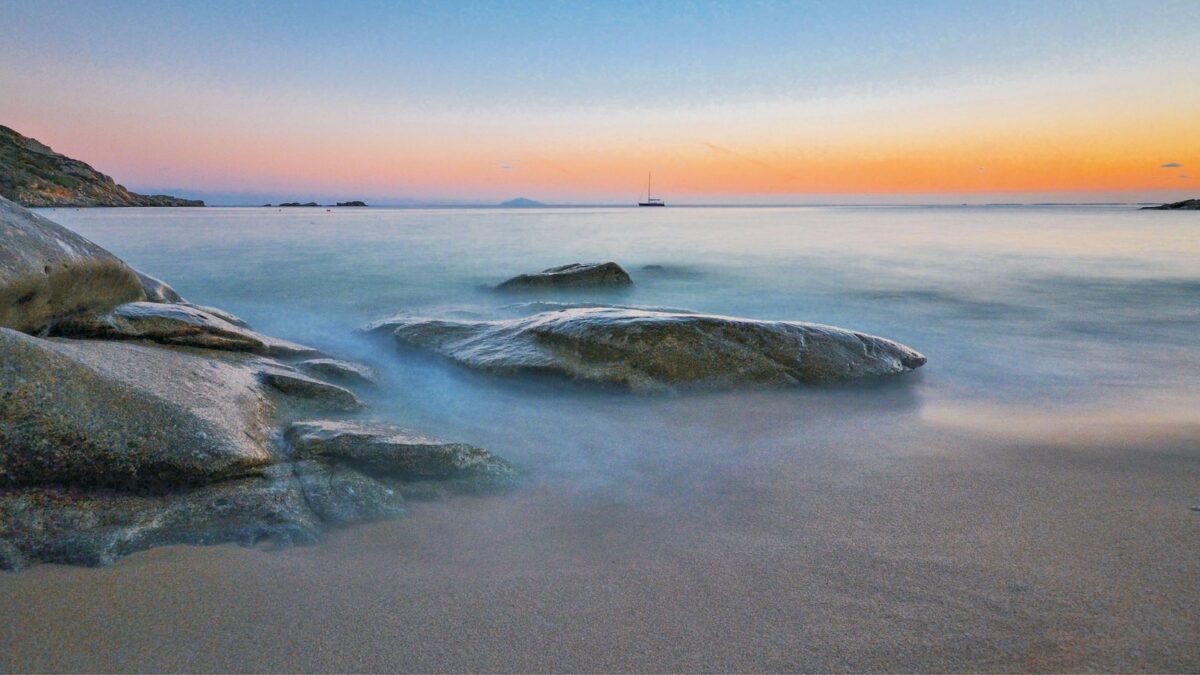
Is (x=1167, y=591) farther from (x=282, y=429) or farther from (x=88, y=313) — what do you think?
(x=88, y=313)

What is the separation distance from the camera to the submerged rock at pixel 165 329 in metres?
4.10

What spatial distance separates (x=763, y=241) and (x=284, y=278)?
20005 mm

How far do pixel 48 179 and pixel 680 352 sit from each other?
331ft

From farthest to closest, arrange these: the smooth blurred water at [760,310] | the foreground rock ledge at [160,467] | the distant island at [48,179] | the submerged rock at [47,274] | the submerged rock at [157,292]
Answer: the distant island at [48,179] → the submerged rock at [157,292] → the smooth blurred water at [760,310] → the submerged rock at [47,274] → the foreground rock ledge at [160,467]

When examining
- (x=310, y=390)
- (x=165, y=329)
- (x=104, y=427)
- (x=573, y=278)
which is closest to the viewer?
(x=104, y=427)

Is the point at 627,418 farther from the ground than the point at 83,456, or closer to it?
closer to it

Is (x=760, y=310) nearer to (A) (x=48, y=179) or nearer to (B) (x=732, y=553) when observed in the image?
(B) (x=732, y=553)

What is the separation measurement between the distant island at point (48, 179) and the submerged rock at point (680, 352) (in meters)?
79.4

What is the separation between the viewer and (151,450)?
8.90 ft

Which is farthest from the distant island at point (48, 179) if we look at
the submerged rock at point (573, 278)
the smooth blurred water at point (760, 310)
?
the submerged rock at point (573, 278)

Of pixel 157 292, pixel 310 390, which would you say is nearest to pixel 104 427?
pixel 310 390

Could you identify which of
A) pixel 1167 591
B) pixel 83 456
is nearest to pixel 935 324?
pixel 1167 591

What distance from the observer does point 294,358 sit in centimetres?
531

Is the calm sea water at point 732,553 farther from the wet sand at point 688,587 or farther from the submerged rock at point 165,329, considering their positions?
the submerged rock at point 165,329
